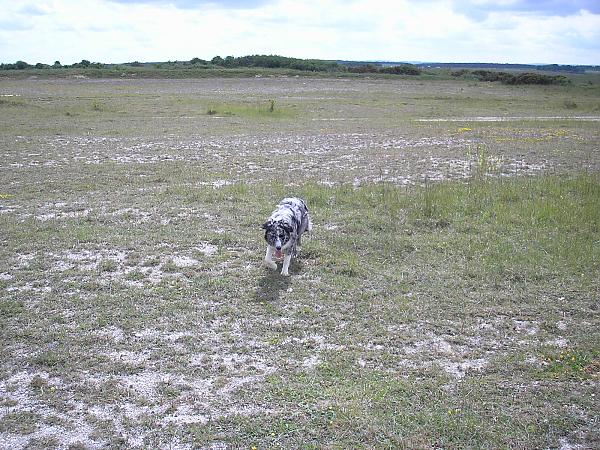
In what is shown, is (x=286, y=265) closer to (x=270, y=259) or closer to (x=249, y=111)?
(x=270, y=259)

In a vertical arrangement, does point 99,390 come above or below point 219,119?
below

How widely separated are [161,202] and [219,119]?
731 inches

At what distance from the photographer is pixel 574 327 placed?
7.47 metres

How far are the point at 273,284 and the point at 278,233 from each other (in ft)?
2.64

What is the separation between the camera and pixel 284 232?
8914 millimetres

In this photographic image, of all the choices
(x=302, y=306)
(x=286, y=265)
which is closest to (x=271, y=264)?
(x=286, y=265)

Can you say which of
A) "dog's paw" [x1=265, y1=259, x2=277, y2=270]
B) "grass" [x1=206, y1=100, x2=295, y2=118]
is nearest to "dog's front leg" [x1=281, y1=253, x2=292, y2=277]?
"dog's paw" [x1=265, y1=259, x2=277, y2=270]

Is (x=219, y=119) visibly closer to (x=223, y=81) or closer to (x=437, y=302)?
(x=437, y=302)

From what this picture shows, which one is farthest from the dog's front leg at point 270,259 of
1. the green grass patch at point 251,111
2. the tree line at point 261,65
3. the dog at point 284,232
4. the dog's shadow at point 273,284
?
the tree line at point 261,65

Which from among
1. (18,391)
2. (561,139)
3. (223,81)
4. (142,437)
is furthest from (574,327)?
(223,81)

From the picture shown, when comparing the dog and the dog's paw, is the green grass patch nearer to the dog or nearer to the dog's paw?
the dog

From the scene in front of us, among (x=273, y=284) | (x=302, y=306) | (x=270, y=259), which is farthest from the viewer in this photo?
(x=270, y=259)

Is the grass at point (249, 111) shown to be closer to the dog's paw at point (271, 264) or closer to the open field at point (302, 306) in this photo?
the open field at point (302, 306)

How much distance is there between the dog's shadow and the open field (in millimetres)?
49
